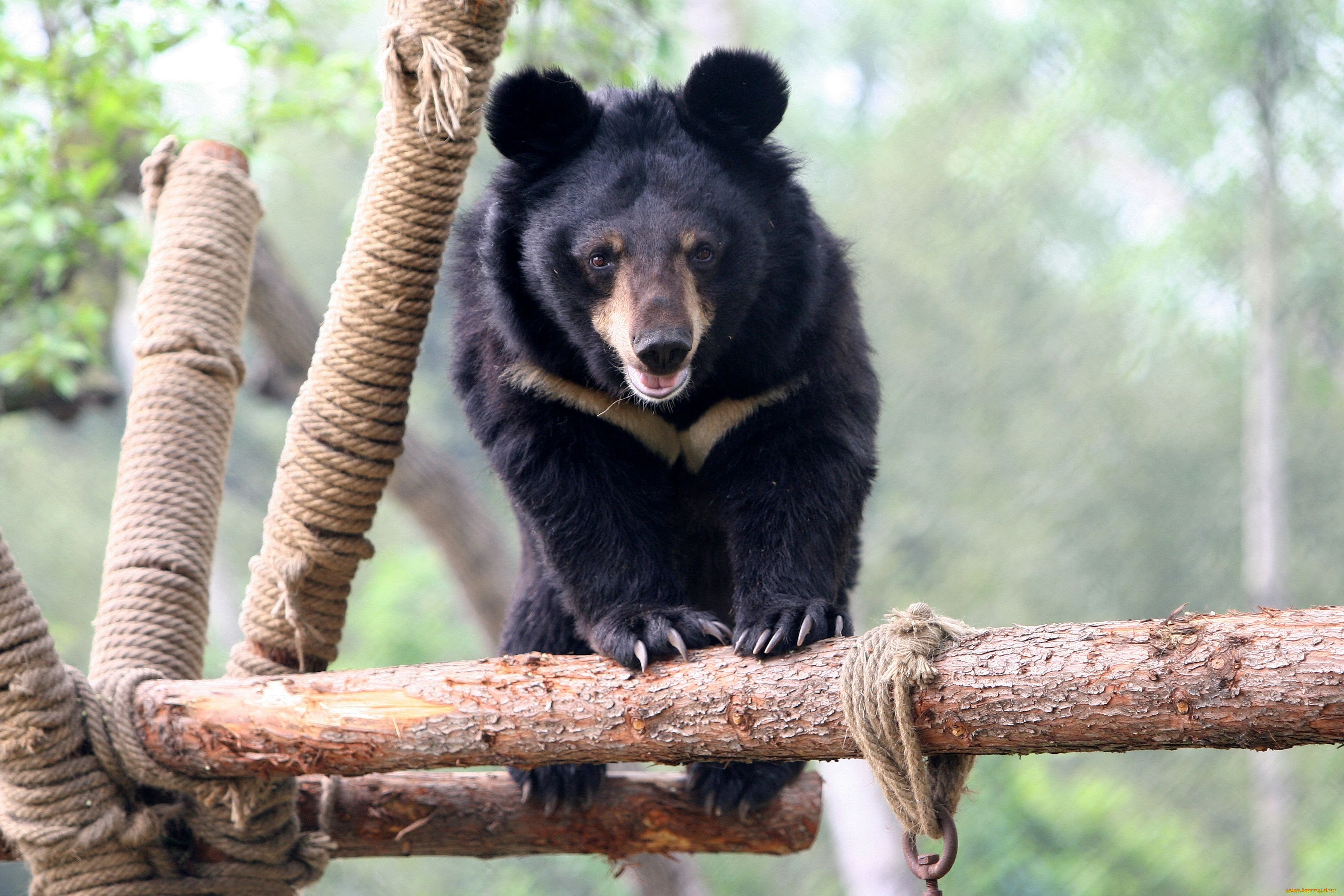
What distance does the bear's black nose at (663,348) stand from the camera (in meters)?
2.03

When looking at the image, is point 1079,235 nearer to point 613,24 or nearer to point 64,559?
point 613,24

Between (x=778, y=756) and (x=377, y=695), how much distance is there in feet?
2.15

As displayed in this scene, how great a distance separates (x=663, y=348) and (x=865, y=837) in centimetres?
549

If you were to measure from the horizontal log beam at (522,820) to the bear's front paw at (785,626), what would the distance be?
692 millimetres

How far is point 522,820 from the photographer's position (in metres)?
2.56

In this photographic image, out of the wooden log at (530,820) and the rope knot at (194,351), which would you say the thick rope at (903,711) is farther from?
the rope knot at (194,351)

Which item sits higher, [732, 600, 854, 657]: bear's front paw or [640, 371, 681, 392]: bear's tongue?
[640, 371, 681, 392]: bear's tongue

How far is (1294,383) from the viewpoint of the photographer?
7.40 m

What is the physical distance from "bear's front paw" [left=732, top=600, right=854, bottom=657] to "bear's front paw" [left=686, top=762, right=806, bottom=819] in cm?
59

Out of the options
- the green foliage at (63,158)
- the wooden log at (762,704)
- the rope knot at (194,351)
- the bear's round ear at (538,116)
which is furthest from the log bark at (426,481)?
the wooden log at (762,704)

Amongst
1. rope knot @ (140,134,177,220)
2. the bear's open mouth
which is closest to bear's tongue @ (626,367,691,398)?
the bear's open mouth

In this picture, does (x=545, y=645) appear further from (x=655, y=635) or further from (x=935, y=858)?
(x=935, y=858)

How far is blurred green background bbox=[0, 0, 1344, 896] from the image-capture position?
23.3ft

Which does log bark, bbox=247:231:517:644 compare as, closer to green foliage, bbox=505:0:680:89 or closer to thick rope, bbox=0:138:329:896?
green foliage, bbox=505:0:680:89
